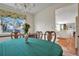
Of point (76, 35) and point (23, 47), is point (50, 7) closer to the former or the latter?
point (76, 35)

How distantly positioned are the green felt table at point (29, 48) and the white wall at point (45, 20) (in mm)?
225

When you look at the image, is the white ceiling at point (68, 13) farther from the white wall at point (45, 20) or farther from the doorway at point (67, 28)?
the white wall at point (45, 20)

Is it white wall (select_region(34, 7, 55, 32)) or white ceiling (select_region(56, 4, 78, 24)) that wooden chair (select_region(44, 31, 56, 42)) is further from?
white ceiling (select_region(56, 4, 78, 24))

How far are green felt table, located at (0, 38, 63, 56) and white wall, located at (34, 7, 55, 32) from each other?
0.74 feet

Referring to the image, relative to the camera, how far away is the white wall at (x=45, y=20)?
6.88 ft

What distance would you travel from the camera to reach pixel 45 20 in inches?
83.3

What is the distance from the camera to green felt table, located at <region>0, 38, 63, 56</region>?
198 cm

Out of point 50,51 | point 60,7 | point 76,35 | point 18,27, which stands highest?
point 60,7

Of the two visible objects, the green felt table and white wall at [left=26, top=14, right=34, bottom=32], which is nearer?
the green felt table

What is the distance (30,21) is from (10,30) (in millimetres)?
367

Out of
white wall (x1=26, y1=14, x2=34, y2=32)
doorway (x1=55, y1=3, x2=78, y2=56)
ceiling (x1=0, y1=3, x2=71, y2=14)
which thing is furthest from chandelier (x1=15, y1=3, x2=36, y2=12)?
doorway (x1=55, y1=3, x2=78, y2=56)

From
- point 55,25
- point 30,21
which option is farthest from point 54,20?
point 30,21

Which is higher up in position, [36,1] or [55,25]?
[36,1]

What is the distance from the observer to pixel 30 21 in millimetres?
2113
